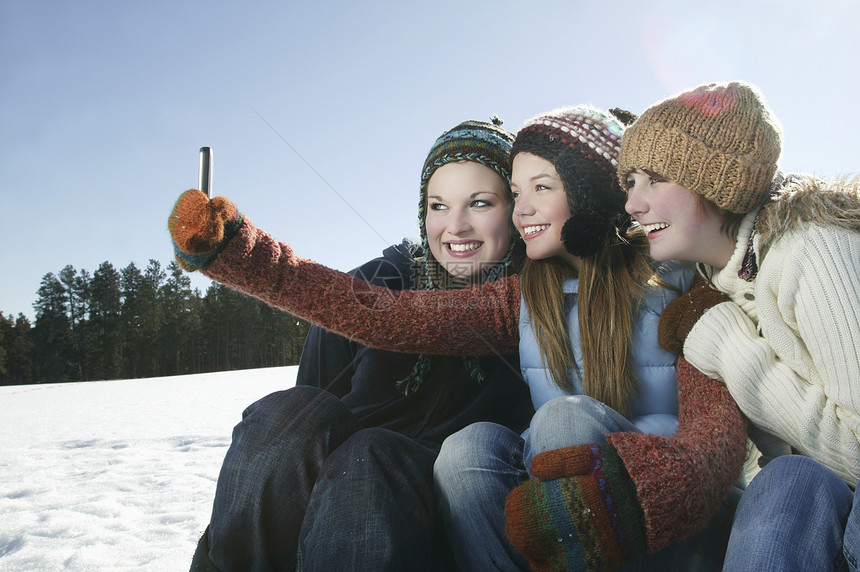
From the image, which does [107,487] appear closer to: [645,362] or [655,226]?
[645,362]

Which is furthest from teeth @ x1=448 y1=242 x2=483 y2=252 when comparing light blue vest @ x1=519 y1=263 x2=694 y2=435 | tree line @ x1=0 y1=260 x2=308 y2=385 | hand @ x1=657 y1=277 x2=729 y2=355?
tree line @ x1=0 y1=260 x2=308 y2=385

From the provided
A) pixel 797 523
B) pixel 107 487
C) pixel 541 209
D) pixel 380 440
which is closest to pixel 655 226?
pixel 541 209

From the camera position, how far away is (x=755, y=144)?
126 centimetres

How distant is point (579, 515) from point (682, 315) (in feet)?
Result: 2.06

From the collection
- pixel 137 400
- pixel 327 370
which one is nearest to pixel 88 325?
pixel 137 400

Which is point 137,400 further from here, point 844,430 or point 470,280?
point 844,430

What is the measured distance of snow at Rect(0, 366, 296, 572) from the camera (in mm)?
1840

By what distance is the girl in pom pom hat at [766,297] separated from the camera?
3.28ft

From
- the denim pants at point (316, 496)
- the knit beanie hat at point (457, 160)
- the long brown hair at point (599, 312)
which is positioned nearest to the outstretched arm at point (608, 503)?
the denim pants at point (316, 496)

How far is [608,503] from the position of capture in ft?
3.16

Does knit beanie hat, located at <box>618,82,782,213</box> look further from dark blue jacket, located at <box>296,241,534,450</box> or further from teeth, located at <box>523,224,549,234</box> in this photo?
dark blue jacket, located at <box>296,241,534,450</box>

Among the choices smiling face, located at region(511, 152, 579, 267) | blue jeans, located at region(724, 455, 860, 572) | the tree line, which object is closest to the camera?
blue jeans, located at region(724, 455, 860, 572)

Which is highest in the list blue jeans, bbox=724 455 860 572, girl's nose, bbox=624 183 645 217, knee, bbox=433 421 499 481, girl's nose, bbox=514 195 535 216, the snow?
girl's nose, bbox=514 195 535 216

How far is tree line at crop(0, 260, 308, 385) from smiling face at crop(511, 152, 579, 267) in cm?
3583
